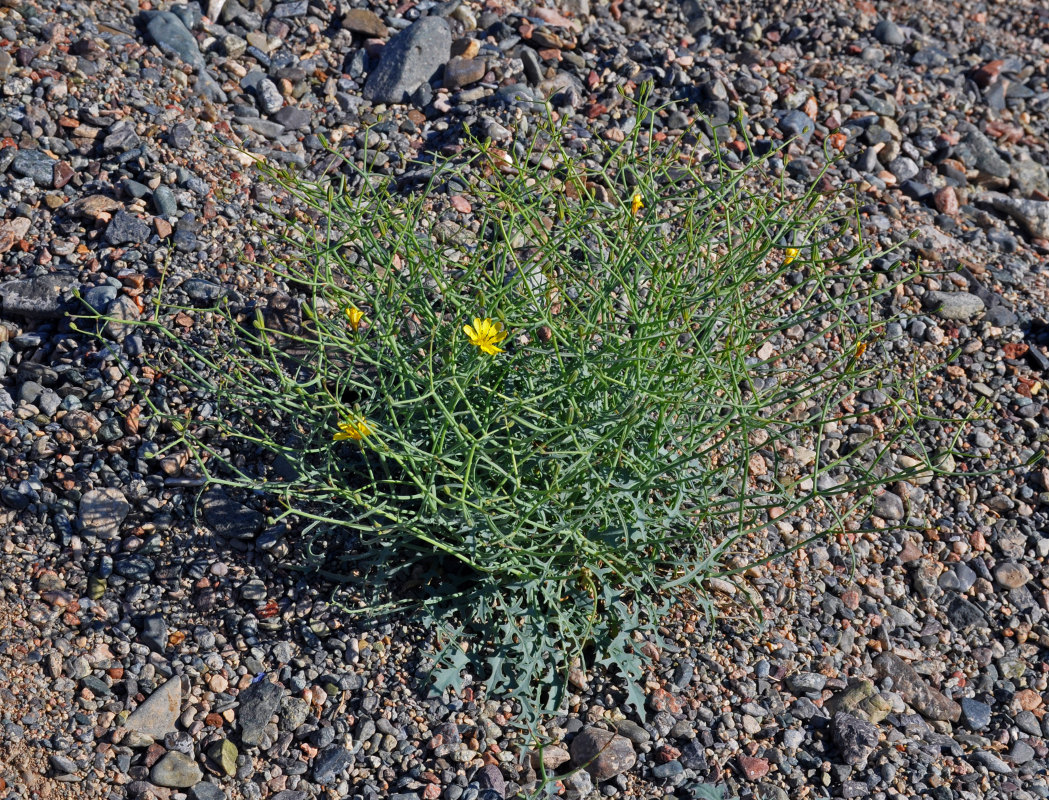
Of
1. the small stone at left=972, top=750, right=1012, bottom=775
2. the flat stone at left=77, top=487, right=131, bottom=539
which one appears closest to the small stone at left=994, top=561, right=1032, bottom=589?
the small stone at left=972, top=750, right=1012, bottom=775

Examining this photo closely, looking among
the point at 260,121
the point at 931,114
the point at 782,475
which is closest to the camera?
the point at 782,475

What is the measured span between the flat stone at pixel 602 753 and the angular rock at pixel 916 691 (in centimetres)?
74

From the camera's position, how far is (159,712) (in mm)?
2283

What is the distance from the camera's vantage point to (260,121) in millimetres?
3615

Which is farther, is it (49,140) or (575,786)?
(49,140)

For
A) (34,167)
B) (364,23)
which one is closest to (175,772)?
(34,167)

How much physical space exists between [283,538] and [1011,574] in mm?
1975

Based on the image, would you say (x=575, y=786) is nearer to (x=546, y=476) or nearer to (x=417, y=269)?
(x=546, y=476)

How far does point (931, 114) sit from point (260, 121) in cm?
260

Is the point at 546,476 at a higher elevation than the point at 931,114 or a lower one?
lower

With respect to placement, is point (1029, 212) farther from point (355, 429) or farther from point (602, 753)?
point (355, 429)

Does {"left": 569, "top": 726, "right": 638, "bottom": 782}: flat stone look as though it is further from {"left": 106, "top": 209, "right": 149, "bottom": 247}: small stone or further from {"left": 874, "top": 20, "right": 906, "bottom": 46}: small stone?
{"left": 874, "top": 20, "right": 906, "bottom": 46}: small stone

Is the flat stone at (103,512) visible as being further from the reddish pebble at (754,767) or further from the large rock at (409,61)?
the large rock at (409,61)

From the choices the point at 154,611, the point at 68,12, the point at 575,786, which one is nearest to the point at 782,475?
the point at 575,786
